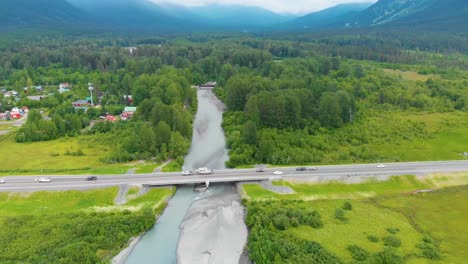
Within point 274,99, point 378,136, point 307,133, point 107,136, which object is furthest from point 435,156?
point 107,136

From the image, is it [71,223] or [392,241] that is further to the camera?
[71,223]

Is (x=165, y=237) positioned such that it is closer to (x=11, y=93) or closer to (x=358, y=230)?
(x=358, y=230)

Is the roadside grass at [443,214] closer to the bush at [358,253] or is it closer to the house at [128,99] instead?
the bush at [358,253]

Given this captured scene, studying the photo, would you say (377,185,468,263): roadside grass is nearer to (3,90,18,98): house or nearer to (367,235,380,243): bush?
(367,235,380,243): bush

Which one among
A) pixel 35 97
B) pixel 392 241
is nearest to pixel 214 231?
pixel 392 241

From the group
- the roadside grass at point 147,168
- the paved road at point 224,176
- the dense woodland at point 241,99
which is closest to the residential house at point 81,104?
the dense woodland at point 241,99
